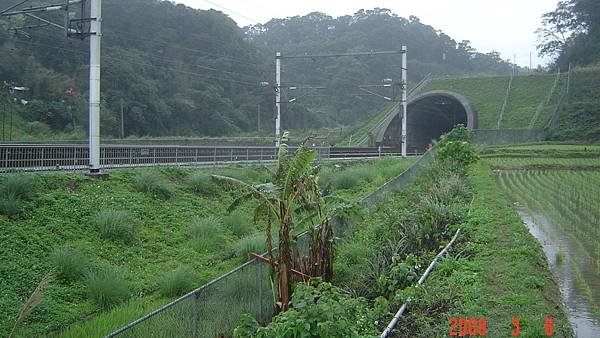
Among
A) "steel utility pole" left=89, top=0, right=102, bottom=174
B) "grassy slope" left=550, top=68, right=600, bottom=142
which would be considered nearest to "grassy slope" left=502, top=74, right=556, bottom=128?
"grassy slope" left=550, top=68, right=600, bottom=142

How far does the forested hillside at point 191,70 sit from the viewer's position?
41.9 meters

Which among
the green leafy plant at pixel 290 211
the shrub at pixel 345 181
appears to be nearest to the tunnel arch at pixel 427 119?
the shrub at pixel 345 181

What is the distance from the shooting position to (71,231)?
12102 mm

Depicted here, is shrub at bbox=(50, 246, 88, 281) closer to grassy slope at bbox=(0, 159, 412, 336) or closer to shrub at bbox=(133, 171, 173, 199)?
grassy slope at bbox=(0, 159, 412, 336)

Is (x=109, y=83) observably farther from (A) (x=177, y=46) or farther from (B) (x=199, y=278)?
(B) (x=199, y=278)

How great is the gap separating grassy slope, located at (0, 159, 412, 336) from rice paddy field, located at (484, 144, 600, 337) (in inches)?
267

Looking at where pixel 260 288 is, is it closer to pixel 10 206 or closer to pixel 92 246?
pixel 92 246

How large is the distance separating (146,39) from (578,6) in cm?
5720

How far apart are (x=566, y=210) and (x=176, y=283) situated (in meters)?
12.2

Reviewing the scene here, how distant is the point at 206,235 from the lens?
46.7 ft

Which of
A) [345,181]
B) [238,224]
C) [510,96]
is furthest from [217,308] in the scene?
[510,96]

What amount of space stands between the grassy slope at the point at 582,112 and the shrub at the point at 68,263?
1812 inches

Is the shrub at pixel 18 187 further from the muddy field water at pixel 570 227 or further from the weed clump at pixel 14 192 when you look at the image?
the muddy field water at pixel 570 227

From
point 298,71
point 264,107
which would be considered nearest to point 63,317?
point 264,107
